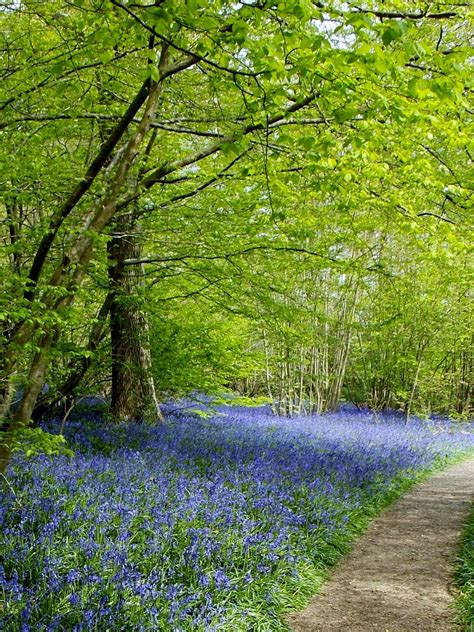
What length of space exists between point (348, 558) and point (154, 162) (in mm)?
5690

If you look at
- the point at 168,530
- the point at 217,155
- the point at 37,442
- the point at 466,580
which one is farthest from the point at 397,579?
the point at 217,155

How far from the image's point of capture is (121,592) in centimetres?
365

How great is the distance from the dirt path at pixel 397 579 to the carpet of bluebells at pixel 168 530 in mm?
207

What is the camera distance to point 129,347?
364 inches

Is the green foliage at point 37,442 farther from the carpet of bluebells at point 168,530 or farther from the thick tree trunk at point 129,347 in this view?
the thick tree trunk at point 129,347

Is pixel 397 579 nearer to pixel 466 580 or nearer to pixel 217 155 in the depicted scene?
pixel 466 580

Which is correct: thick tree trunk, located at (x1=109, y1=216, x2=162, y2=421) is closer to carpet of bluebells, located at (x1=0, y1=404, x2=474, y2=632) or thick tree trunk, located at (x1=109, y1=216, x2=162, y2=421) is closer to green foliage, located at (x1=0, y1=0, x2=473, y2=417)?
green foliage, located at (x1=0, y1=0, x2=473, y2=417)

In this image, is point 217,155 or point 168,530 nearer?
point 168,530

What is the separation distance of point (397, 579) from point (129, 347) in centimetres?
535

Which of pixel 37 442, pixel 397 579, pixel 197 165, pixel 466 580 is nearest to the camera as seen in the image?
pixel 37 442

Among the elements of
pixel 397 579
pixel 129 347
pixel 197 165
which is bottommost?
pixel 397 579

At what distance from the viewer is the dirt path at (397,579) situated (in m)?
4.66

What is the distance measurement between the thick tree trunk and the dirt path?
159 inches

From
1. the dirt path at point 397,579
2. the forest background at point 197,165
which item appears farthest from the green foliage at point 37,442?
the dirt path at point 397,579
